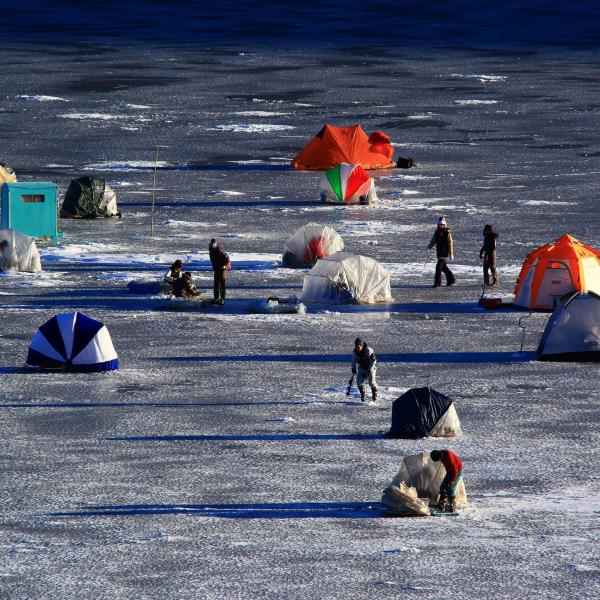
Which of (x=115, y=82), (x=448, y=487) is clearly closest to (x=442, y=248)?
(x=448, y=487)

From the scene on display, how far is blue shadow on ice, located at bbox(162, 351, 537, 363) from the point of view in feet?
93.6

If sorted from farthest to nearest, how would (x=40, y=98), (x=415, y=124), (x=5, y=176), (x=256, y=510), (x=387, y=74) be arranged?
1. (x=387, y=74)
2. (x=40, y=98)
3. (x=415, y=124)
4. (x=5, y=176)
5. (x=256, y=510)

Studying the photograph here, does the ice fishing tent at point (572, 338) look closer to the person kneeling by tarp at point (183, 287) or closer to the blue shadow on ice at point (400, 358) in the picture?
the blue shadow on ice at point (400, 358)

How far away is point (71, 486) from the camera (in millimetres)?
20922

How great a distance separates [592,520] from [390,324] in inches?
482

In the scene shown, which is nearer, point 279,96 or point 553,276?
point 553,276

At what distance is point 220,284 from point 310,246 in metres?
4.61

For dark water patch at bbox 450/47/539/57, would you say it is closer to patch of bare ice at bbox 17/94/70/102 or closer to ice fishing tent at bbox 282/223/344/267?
patch of bare ice at bbox 17/94/70/102

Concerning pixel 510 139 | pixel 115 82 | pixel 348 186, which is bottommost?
pixel 348 186

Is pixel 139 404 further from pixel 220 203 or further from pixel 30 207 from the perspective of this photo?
pixel 220 203

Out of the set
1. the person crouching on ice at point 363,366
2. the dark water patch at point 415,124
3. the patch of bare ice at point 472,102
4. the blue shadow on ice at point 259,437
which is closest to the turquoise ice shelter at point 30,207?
the person crouching on ice at point 363,366

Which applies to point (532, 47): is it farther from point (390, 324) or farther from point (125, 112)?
point (390, 324)

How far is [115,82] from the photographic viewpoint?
74.6 meters

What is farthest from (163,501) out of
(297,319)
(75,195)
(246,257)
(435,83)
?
(435,83)
